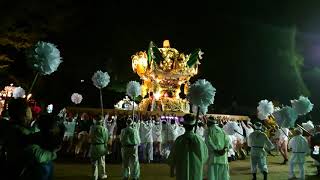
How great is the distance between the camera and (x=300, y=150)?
1200 centimetres

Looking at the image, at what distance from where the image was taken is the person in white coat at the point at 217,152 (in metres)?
9.66

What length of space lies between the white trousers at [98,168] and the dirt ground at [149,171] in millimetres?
365

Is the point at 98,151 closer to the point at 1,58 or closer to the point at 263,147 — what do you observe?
the point at 263,147

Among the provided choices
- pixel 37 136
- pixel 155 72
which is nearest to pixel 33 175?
pixel 37 136

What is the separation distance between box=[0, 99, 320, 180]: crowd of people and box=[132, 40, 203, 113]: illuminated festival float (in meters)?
4.92

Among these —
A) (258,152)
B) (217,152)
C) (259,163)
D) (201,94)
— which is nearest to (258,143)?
(258,152)

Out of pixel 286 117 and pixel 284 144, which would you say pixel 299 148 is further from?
pixel 284 144

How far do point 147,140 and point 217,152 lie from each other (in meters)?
7.15

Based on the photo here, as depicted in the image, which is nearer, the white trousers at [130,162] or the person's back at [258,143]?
the white trousers at [130,162]

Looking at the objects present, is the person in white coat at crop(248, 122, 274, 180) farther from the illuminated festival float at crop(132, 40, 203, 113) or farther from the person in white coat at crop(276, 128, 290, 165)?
the illuminated festival float at crop(132, 40, 203, 113)

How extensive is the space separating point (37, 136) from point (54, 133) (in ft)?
0.78

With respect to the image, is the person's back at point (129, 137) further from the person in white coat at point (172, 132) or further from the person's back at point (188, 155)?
the person in white coat at point (172, 132)

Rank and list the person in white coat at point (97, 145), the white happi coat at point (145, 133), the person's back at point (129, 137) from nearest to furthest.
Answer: the person in white coat at point (97, 145), the person's back at point (129, 137), the white happi coat at point (145, 133)

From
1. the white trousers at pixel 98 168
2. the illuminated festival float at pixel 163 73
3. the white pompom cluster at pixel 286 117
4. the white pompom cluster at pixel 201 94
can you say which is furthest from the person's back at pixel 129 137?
the illuminated festival float at pixel 163 73
